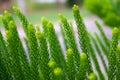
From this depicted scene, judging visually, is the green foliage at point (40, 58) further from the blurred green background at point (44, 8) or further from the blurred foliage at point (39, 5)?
the blurred foliage at point (39, 5)

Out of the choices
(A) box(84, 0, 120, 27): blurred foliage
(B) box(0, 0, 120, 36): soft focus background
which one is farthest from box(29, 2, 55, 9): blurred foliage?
(A) box(84, 0, 120, 27): blurred foliage

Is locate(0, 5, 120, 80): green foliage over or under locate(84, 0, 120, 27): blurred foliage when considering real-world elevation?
under

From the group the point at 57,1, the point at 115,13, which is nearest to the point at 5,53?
the point at 115,13

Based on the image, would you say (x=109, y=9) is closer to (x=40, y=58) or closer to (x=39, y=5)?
(x=40, y=58)

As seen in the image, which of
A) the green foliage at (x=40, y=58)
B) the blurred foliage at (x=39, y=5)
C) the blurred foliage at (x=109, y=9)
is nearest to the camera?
the green foliage at (x=40, y=58)

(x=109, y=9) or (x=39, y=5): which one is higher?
(x=39, y=5)

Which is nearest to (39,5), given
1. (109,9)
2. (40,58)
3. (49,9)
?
(49,9)

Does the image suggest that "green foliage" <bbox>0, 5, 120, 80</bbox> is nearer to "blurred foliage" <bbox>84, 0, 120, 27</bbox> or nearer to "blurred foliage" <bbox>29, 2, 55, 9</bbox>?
"blurred foliage" <bbox>84, 0, 120, 27</bbox>

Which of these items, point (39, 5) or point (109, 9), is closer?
point (109, 9)

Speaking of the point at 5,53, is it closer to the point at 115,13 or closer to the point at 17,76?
the point at 17,76

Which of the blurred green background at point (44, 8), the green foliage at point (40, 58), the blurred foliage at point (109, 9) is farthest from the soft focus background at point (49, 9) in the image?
the green foliage at point (40, 58)

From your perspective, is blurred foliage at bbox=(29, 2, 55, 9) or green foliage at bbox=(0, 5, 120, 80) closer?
green foliage at bbox=(0, 5, 120, 80)
